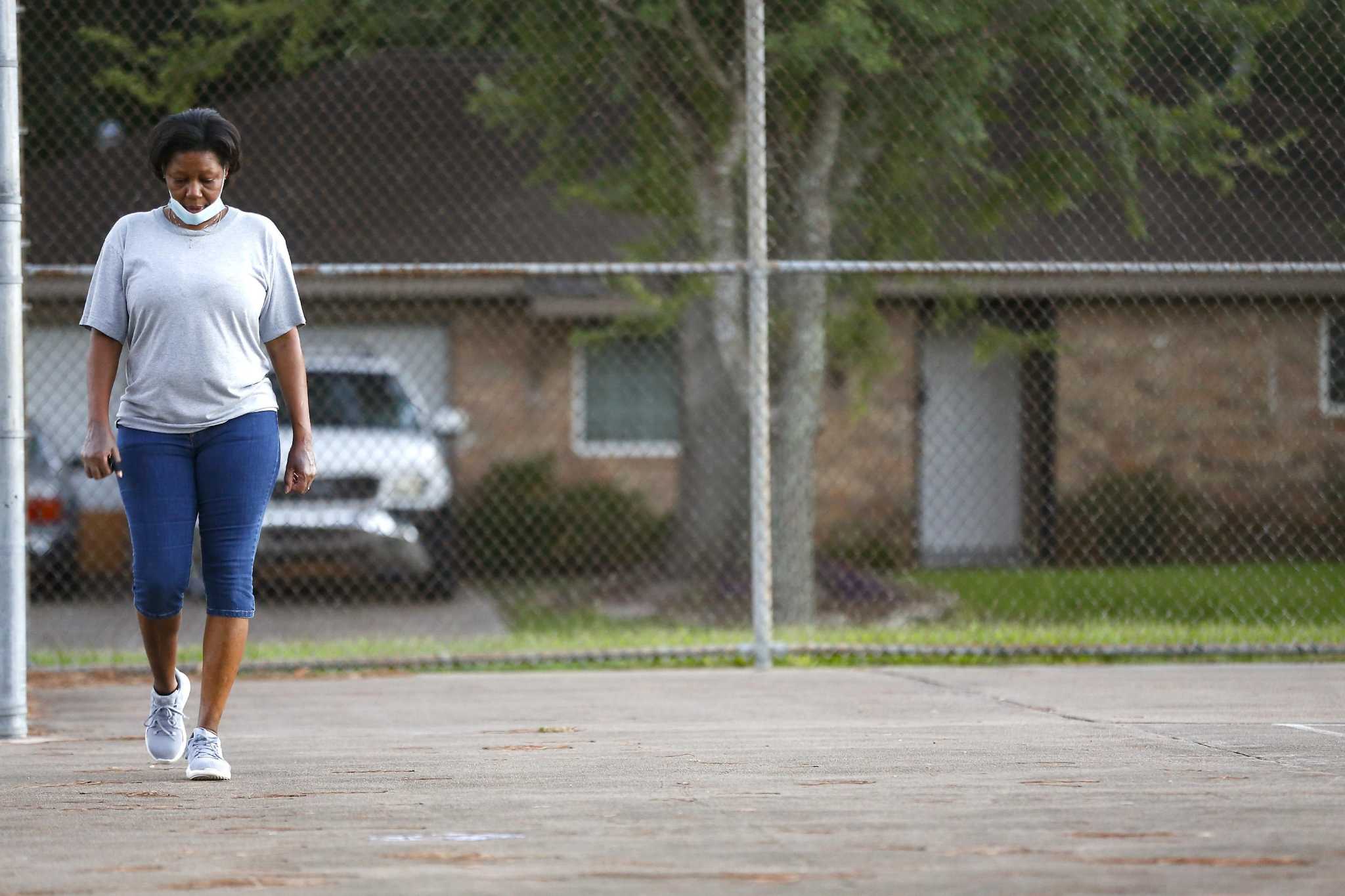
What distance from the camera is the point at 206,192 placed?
4.45m

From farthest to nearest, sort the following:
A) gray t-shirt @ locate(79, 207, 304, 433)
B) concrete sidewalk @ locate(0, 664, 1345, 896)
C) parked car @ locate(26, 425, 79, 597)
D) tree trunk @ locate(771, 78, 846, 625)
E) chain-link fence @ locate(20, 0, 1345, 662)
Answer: parked car @ locate(26, 425, 79, 597), tree trunk @ locate(771, 78, 846, 625), chain-link fence @ locate(20, 0, 1345, 662), gray t-shirt @ locate(79, 207, 304, 433), concrete sidewalk @ locate(0, 664, 1345, 896)

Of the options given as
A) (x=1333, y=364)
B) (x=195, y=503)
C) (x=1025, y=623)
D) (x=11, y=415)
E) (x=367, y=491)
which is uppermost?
(x=1333, y=364)

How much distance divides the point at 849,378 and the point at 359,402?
4433mm

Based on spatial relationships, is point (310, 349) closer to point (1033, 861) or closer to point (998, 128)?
point (998, 128)

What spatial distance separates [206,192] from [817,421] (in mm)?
6230

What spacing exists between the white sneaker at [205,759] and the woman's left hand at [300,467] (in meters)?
0.69

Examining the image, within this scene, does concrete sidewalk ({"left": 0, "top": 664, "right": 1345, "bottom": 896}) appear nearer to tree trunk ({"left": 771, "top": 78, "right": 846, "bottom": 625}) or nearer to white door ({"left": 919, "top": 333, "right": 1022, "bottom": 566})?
tree trunk ({"left": 771, "top": 78, "right": 846, "bottom": 625})

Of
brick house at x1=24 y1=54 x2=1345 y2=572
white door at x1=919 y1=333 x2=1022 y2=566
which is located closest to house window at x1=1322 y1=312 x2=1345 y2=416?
brick house at x1=24 y1=54 x2=1345 y2=572

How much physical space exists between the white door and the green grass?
271 centimetres

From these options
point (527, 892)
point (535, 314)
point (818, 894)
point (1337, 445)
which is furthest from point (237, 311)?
point (1337, 445)

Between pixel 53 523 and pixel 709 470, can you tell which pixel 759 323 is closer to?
pixel 709 470

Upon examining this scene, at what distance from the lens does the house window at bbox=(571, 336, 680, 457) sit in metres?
15.8

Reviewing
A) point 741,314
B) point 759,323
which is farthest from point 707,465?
point 759,323

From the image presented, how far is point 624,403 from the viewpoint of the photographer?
626 inches
